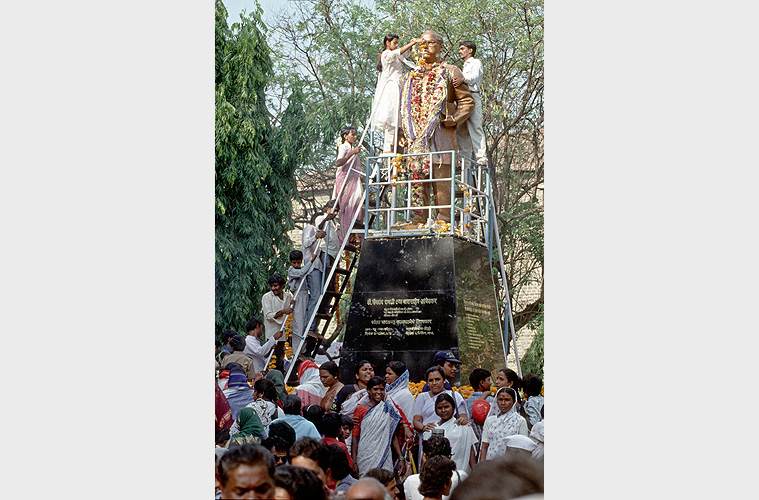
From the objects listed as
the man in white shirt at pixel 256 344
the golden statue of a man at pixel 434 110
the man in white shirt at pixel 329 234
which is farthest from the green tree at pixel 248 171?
the golden statue of a man at pixel 434 110

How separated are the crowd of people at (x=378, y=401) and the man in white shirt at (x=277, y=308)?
0.5 inches

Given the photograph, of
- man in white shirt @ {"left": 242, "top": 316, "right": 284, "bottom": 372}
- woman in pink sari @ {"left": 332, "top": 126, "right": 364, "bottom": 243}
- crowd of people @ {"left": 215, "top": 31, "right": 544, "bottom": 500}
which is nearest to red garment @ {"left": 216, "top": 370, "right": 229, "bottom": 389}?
crowd of people @ {"left": 215, "top": 31, "right": 544, "bottom": 500}

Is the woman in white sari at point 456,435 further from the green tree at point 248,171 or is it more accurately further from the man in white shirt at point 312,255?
the man in white shirt at point 312,255

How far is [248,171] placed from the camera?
26.9ft

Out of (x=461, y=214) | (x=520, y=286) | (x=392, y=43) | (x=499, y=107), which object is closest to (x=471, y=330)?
(x=520, y=286)

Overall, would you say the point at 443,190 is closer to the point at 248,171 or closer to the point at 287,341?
the point at 248,171

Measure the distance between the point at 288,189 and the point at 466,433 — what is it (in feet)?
10.0

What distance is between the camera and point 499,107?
8414 mm

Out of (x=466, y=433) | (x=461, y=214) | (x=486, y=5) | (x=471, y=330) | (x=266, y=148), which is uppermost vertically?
(x=486, y=5)

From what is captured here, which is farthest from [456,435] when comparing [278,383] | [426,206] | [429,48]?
[429,48]

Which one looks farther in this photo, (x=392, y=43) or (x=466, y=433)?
(x=392, y=43)

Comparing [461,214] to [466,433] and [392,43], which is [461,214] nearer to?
[392,43]

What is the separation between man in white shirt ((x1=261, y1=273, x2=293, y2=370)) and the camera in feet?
27.8

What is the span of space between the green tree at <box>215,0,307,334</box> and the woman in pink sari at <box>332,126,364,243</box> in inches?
16.7
